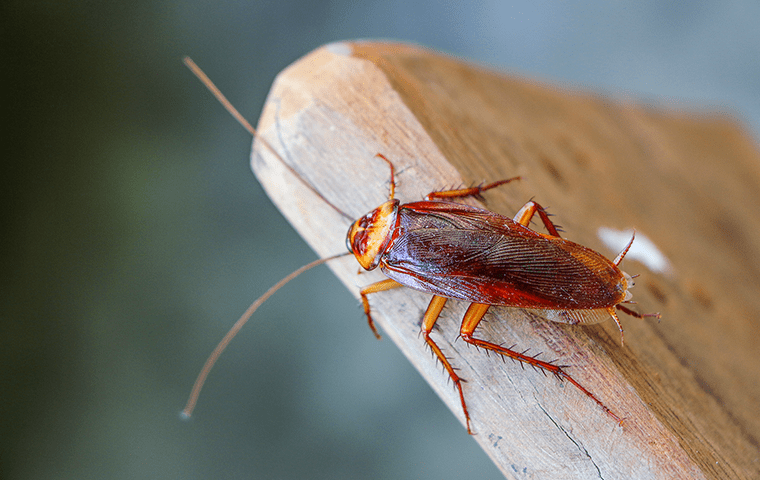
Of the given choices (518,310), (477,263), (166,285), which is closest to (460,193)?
(477,263)

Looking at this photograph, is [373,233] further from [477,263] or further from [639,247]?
[639,247]

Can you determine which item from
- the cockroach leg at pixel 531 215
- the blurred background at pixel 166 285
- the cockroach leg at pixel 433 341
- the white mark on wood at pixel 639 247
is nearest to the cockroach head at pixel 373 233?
the cockroach leg at pixel 433 341

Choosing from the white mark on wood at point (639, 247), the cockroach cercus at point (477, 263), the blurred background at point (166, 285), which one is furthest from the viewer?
the blurred background at point (166, 285)

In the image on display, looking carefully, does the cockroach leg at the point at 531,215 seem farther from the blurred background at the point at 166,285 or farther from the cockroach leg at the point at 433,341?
the blurred background at the point at 166,285

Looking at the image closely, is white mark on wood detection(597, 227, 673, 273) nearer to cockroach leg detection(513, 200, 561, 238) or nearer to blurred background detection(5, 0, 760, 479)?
cockroach leg detection(513, 200, 561, 238)

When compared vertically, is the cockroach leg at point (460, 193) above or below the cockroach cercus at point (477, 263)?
above

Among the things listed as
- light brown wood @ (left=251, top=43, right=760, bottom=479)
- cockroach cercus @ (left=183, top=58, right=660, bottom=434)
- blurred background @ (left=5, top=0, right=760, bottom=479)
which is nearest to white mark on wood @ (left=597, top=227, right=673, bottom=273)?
light brown wood @ (left=251, top=43, right=760, bottom=479)
